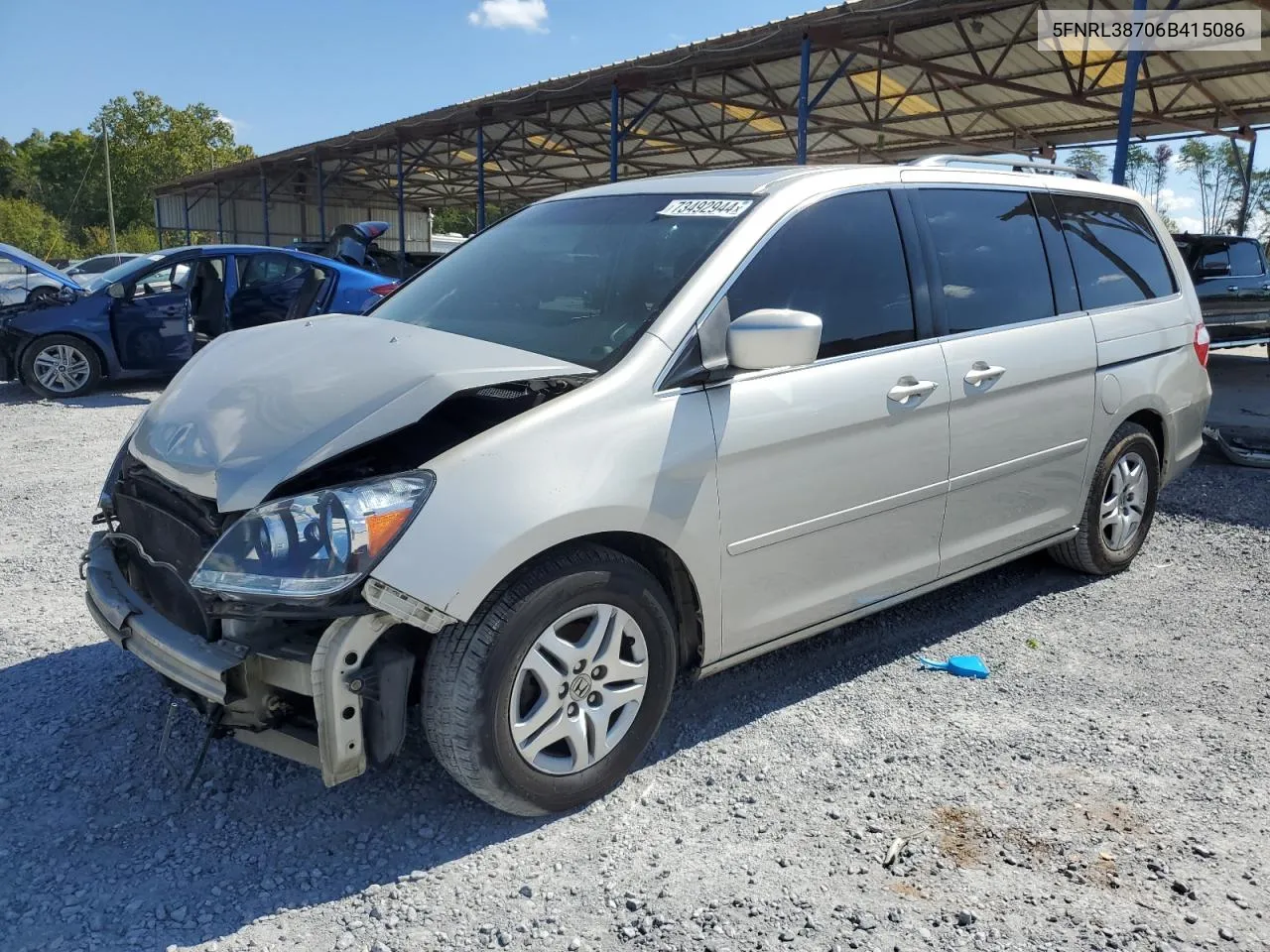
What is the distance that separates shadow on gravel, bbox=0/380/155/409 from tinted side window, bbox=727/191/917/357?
8.18 m

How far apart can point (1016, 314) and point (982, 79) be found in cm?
1242

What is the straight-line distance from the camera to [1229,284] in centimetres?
1237

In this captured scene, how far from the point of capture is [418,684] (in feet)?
→ 8.75

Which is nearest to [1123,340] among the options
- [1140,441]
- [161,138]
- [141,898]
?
[1140,441]

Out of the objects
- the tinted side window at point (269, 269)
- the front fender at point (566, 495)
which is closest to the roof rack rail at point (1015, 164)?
the front fender at point (566, 495)

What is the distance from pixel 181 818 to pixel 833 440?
2.25m

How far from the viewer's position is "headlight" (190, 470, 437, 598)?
93.3 inches

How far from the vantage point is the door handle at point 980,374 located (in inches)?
145

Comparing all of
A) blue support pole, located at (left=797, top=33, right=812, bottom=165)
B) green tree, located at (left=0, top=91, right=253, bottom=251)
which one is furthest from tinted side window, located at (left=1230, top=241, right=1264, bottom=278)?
green tree, located at (left=0, top=91, right=253, bottom=251)

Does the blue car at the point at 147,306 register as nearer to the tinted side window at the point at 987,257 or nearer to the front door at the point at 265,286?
the front door at the point at 265,286

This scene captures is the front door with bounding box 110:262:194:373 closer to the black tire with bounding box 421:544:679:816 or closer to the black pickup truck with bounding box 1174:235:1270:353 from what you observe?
the black tire with bounding box 421:544:679:816

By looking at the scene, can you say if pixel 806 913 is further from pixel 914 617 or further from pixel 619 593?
pixel 914 617

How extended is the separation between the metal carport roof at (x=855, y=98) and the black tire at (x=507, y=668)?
380 inches

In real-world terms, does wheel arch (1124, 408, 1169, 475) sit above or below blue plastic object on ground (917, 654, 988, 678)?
above
